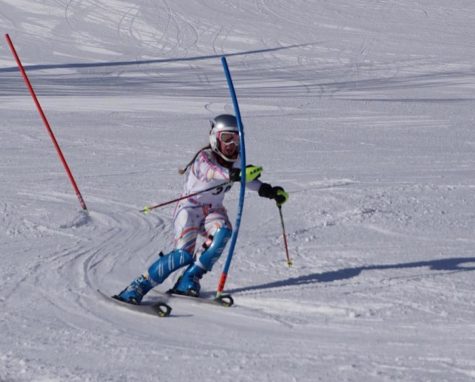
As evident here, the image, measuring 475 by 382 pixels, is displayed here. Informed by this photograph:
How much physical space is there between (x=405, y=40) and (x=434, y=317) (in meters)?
24.8

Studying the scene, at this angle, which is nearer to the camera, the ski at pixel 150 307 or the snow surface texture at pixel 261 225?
the snow surface texture at pixel 261 225

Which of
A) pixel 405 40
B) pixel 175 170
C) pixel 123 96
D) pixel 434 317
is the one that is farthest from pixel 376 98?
pixel 434 317

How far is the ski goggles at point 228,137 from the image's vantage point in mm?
6215

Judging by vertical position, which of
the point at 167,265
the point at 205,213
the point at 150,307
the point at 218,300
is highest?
the point at 205,213

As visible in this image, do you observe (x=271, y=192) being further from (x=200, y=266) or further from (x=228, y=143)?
(x=200, y=266)

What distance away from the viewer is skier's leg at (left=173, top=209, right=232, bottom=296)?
6.26 m

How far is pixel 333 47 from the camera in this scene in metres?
28.4

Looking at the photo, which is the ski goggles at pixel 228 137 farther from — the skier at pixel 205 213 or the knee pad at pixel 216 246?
the knee pad at pixel 216 246

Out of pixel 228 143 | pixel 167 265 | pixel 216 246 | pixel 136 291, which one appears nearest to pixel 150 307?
pixel 136 291

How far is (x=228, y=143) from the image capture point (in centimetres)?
623

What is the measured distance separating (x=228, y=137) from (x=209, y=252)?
747 mm

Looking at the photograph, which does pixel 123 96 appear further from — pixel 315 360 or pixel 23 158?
pixel 315 360

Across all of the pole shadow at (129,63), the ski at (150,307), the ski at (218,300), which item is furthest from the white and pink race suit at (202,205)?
the pole shadow at (129,63)

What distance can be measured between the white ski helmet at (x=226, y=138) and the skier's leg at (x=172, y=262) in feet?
1.52
